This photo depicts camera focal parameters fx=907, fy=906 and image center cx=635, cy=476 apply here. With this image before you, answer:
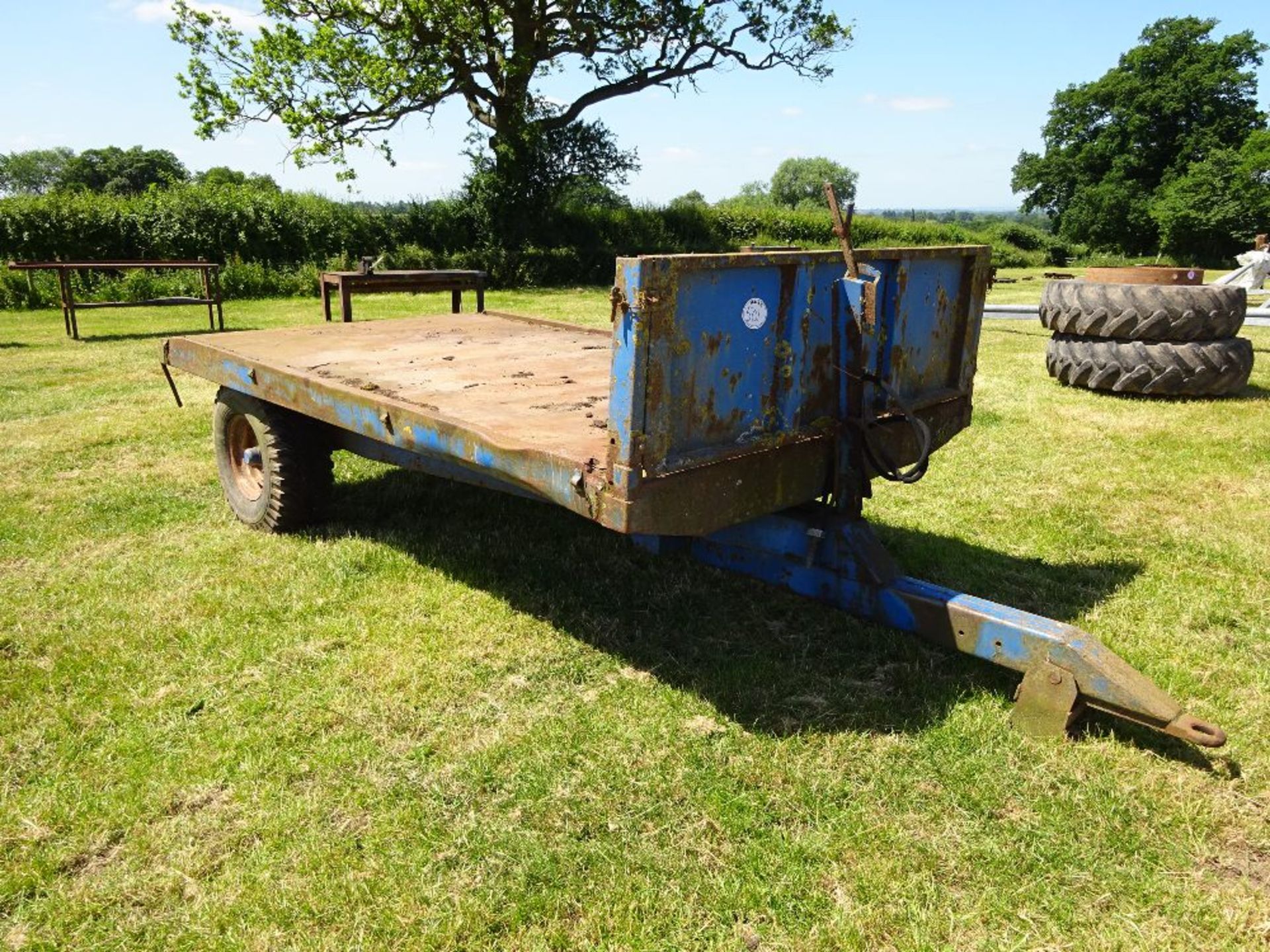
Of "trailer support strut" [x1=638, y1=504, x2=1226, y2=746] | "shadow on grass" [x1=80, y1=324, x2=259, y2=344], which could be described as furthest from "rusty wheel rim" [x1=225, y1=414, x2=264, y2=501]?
"shadow on grass" [x1=80, y1=324, x2=259, y2=344]

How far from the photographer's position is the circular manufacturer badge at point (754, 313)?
8.70 feet

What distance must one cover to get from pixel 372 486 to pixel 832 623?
9.50 ft

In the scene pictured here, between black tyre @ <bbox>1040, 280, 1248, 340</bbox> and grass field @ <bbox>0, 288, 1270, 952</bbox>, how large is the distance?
266 centimetres

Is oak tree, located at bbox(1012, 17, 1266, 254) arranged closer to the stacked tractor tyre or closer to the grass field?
the stacked tractor tyre

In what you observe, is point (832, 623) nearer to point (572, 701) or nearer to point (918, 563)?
point (918, 563)

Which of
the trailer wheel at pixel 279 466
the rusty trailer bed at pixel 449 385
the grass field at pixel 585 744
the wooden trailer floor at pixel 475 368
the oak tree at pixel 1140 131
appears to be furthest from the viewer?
the oak tree at pixel 1140 131

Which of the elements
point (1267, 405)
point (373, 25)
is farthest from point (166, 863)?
point (373, 25)

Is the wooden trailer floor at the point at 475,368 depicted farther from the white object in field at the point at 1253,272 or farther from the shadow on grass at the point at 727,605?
the white object in field at the point at 1253,272

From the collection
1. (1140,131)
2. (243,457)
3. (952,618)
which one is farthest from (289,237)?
(1140,131)

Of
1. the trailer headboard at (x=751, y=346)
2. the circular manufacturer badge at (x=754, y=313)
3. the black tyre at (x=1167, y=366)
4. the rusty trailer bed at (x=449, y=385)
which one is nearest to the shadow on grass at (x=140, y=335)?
the rusty trailer bed at (x=449, y=385)

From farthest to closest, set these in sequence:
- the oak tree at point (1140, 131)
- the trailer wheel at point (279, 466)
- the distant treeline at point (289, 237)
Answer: the oak tree at point (1140, 131), the distant treeline at point (289, 237), the trailer wheel at point (279, 466)

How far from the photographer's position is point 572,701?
3.03 m

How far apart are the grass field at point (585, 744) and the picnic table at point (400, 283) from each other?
8.83ft

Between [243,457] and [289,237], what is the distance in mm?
16448
